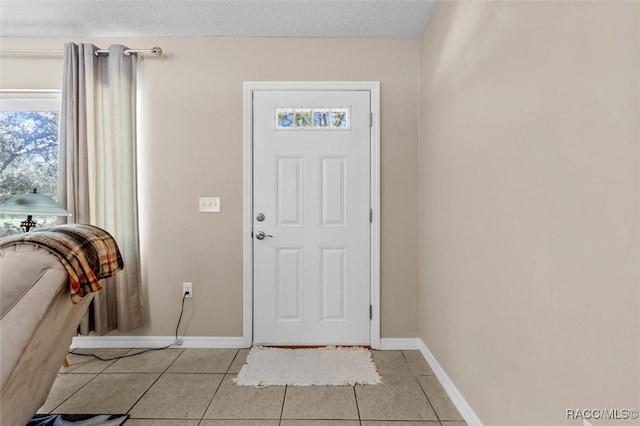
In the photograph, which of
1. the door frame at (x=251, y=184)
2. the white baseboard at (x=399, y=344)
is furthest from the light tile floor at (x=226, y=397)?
the door frame at (x=251, y=184)

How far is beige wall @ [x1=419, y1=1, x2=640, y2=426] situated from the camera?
33.4 inches

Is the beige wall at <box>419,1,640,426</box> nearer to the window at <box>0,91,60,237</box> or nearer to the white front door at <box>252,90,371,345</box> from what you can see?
the white front door at <box>252,90,371,345</box>

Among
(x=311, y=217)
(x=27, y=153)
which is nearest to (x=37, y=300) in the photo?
(x=311, y=217)

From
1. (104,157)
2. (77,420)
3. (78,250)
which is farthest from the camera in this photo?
(104,157)

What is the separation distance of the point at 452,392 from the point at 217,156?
224 centimetres

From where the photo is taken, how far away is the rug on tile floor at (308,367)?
2090 millimetres

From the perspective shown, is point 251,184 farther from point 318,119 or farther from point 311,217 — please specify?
point 318,119

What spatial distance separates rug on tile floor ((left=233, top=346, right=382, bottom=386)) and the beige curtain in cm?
102

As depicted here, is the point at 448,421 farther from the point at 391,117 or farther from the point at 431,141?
the point at 391,117

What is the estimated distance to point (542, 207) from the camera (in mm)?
1136

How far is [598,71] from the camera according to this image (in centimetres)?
91

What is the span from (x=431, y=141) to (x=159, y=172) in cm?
205

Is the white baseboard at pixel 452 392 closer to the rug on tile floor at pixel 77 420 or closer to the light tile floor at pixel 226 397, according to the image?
the light tile floor at pixel 226 397

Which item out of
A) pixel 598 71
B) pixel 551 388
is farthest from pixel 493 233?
pixel 598 71
